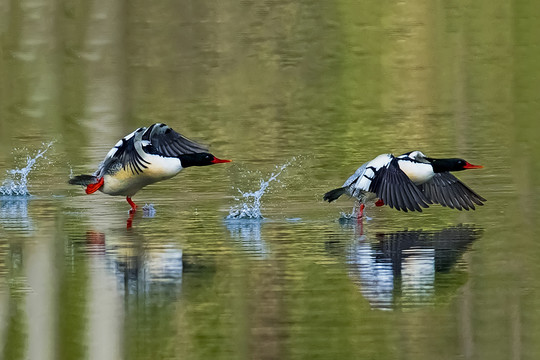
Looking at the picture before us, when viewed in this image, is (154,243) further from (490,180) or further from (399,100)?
(399,100)

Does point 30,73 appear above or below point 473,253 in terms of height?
above

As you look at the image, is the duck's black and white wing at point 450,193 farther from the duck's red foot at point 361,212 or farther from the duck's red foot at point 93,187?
the duck's red foot at point 93,187

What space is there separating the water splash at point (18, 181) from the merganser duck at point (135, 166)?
1131 mm

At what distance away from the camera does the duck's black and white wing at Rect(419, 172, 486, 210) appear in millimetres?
13742

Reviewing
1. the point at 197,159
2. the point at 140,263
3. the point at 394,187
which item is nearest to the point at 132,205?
the point at 197,159

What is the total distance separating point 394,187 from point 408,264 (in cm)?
234

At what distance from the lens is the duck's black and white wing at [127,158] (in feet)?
46.4

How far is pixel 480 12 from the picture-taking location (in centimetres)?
3356

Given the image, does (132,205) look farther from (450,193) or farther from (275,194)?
(450,193)

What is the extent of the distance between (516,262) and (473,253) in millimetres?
566

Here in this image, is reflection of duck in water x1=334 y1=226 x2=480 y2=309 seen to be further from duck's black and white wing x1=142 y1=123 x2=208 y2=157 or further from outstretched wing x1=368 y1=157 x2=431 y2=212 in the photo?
duck's black and white wing x1=142 y1=123 x2=208 y2=157

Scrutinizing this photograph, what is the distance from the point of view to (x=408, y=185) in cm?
1308

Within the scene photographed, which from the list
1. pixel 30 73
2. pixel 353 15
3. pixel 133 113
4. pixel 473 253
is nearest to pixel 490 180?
pixel 473 253

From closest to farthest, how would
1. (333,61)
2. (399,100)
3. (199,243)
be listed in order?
(199,243), (399,100), (333,61)
